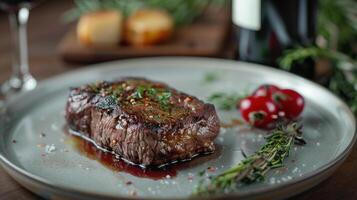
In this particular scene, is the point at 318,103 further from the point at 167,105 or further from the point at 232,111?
the point at 167,105

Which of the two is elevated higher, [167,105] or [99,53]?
[167,105]

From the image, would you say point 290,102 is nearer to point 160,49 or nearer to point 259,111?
point 259,111

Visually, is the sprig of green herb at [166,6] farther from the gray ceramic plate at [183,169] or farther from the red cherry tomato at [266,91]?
the red cherry tomato at [266,91]

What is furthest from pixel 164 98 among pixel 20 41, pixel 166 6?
pixel 166 6

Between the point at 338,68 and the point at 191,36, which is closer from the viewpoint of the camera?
the point at 338,68

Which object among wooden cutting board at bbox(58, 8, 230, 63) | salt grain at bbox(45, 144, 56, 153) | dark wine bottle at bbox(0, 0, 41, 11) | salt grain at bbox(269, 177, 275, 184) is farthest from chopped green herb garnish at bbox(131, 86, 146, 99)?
wooden cutting board at bbox(58, 8, 230, 63)

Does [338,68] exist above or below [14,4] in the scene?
below

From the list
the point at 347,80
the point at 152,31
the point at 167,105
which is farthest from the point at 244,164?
the point at 152,31
